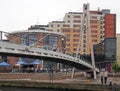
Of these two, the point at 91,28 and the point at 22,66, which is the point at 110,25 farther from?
the point at 22,66

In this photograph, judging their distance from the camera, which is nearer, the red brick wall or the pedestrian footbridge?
the pedestrian footbridge

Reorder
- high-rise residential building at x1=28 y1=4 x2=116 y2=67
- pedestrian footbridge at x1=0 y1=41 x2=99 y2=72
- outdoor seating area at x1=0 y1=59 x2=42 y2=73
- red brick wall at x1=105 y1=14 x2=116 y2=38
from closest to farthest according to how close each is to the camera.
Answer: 1. pedestrian footbridge at x1=0 y1=41 x2=99 y2=72
2. outdoor seating area at x1=0 y1=59 x2=42 y2=73
3. high-rise residential building at x1=28 y1=4 x2=116 y2=67
4. red brick wall at x1=105 y1=14 x2=116 y2=38

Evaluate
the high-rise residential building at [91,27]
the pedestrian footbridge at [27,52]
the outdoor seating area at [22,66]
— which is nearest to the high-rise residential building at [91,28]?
the high-rise residential building at [91,27]

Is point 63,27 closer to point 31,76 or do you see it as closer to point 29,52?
point 31,76

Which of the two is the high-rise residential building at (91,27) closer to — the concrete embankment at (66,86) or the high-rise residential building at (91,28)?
the high-rise residential building at (91,28)

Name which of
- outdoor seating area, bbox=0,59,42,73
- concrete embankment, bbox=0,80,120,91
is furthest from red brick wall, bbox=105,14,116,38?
concrete embankment, bbox=0,80,120,91

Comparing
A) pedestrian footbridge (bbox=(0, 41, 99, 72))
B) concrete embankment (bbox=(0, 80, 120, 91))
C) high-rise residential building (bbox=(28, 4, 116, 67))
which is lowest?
concrete embankment (bbox=(0, 80, 120, 91))

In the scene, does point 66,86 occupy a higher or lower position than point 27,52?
lower

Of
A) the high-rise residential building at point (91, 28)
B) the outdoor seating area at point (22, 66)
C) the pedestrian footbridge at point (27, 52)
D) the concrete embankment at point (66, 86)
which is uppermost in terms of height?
the high-rise residential building at point (91, 28)

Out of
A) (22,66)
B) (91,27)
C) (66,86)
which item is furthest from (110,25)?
(66,86)

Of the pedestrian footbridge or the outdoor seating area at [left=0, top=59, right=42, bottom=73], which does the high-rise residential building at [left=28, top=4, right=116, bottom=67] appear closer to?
the outdoor seating area at [left=0, top=59, right=42, bottom=73]

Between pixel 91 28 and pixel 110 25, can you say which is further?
pixel 110 25

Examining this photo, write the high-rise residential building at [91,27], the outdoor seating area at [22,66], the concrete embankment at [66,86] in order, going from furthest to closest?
the high-rise residential building at [91,27] → the outdoor seating area at [22,66] → the concrete embankment at [66,86]

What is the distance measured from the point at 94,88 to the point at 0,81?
23.5 m
